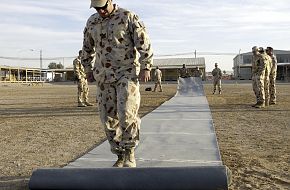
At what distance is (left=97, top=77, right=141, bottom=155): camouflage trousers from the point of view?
484 centimetres

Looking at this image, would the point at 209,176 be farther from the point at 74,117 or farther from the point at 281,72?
the point at 281,72

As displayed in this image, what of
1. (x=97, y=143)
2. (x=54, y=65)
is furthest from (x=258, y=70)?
(x=54, y=65)

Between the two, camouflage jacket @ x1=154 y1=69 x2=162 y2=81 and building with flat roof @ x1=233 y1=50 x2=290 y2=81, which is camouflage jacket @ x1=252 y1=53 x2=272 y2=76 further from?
building with flat roof @ x1=233 y1=50 x2=290 y2=81

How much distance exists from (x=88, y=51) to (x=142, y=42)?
0.86 metres

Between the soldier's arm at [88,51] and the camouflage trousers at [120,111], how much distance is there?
410 millimetres

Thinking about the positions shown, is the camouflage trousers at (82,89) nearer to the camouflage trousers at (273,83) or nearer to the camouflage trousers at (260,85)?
the camouflage trousers at (260,85)

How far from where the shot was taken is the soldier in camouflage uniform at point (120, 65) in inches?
190

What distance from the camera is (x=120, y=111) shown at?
15.9ft

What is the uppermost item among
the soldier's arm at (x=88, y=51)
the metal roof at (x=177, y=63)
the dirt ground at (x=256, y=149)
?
the metal roof at (x=177, y=63)

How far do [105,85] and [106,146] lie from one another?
6.22 ft

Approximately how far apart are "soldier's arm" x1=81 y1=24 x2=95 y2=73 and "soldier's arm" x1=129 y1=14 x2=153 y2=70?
0.63m

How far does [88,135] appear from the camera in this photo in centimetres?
821

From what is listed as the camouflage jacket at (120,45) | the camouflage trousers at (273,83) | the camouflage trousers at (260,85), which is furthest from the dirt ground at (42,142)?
the camouflage trousers at (273,83)

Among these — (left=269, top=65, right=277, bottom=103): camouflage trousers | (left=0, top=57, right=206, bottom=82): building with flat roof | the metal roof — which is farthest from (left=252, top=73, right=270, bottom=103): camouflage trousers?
the metal roof
